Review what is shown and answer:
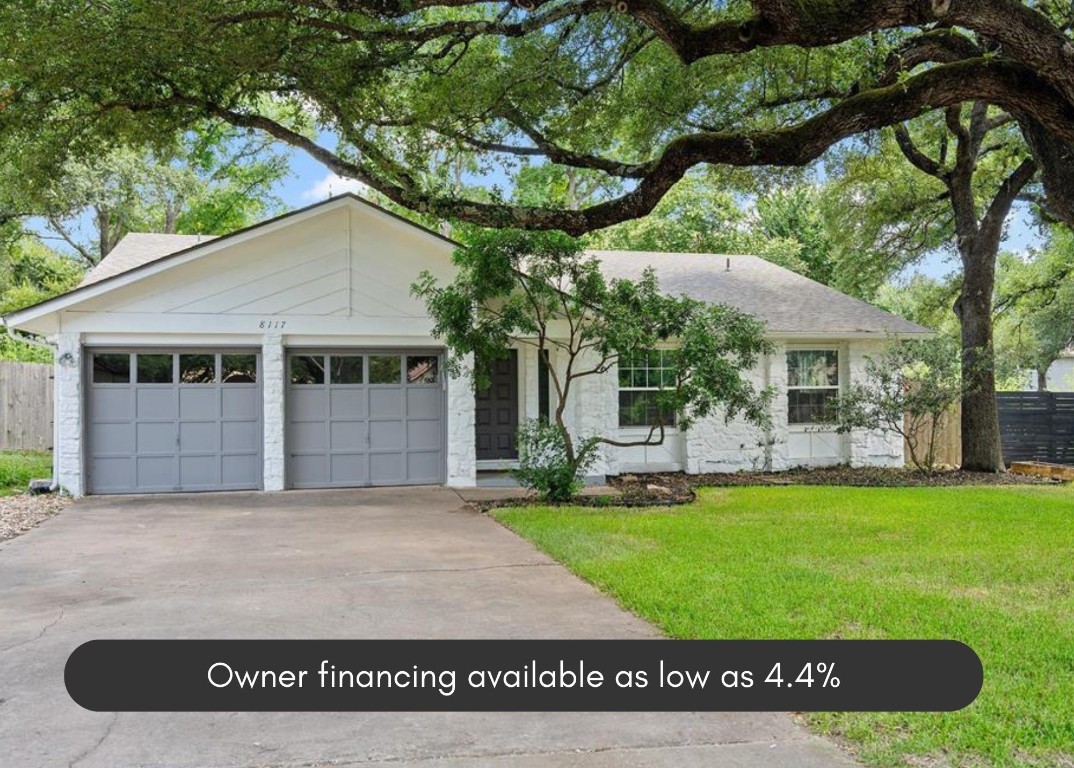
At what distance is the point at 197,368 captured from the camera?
44.2 feet

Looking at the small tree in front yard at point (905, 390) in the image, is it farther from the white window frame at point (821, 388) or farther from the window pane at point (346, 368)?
the window pane at point (346, 368)

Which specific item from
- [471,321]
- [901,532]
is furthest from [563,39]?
[901,532]

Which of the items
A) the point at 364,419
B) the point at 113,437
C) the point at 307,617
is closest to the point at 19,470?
the point at 113,437

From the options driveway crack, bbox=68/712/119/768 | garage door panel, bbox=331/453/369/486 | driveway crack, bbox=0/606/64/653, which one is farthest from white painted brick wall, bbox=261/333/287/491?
driveway crack, bbox=68/712/119/768

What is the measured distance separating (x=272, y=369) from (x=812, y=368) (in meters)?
10.2

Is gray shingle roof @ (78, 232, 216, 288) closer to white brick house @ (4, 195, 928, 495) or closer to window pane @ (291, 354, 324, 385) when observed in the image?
white brick house @ (4, 195, 928, 495)

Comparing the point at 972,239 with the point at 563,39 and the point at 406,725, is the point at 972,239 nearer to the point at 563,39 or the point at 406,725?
the point at 563,39

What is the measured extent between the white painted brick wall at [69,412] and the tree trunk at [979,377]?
15.3 meters

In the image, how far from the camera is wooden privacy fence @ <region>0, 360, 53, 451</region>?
726 inches

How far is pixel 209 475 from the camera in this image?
44.2 ft

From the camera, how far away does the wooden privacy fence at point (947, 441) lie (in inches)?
706

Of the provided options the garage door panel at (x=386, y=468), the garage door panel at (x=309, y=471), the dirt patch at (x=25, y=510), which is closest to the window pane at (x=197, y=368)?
the garage door panel at (x=309, y=471)

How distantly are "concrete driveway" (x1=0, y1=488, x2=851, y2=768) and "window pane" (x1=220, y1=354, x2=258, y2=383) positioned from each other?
2509 mm

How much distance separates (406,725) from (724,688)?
5.57 ft
